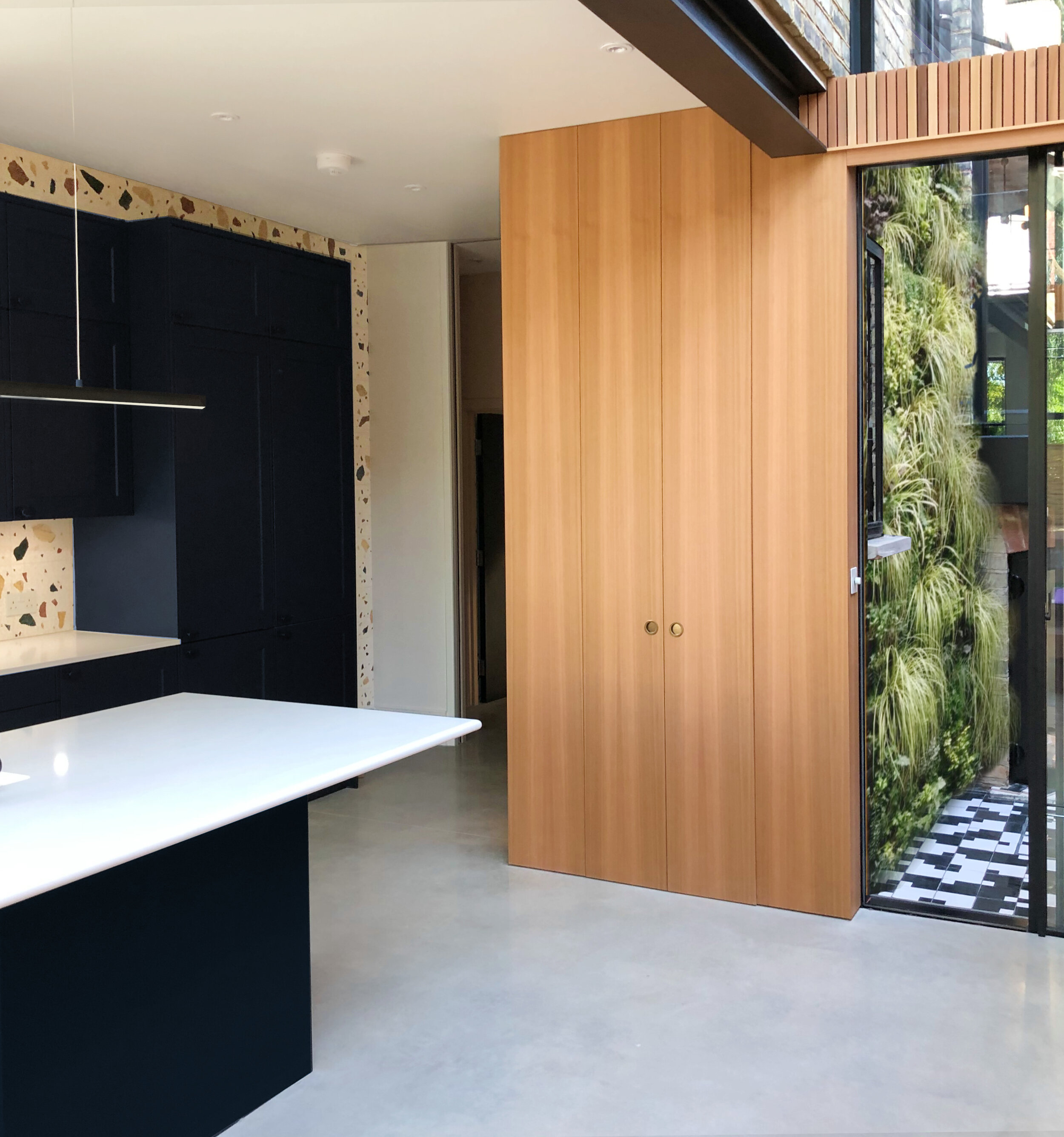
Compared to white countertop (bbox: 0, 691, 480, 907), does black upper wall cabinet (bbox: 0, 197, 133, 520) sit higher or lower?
higher

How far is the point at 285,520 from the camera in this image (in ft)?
18.0

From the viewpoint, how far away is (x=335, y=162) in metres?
4.53

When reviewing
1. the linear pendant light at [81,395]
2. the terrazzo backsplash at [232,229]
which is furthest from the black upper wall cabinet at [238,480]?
the linear pendant light at [81,395]

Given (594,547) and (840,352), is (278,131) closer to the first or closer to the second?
(594,547)

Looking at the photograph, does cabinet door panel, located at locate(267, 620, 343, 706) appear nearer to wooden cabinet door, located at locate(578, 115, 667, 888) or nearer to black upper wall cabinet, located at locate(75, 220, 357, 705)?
black upper wall cabinet, located at locate(75, 220, 357, 705)

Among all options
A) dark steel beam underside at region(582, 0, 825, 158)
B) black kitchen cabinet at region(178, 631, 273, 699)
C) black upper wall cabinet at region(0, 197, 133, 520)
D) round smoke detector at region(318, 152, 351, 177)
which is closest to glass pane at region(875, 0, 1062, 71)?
dark steel beam underside at region(582, 0, 825, 158)

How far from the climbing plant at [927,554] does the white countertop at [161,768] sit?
1.83m

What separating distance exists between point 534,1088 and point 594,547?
197cm

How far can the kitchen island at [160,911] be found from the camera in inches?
86.0

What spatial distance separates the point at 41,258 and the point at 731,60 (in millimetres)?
2959

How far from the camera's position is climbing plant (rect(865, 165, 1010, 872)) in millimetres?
3969

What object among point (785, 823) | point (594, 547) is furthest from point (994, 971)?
point (594, 547)

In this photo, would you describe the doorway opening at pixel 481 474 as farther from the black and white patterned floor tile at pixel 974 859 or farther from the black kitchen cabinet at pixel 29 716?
the black and white patterned floor tile at pixel 974 859

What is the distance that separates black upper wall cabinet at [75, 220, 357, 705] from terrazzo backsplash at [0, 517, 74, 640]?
2.8 inches
